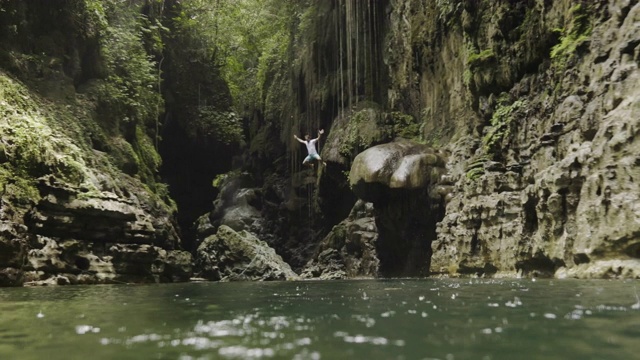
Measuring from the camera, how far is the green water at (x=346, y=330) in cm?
326

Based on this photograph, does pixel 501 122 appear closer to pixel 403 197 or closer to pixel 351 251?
pixel 403 197

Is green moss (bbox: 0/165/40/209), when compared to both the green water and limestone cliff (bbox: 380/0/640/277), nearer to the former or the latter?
the green water

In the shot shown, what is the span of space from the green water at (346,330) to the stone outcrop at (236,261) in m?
15.5

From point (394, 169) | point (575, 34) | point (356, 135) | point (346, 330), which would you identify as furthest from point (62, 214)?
point (575, 34)

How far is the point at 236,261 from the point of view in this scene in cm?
2239

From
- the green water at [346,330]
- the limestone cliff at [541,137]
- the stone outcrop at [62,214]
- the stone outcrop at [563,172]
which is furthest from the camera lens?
the stone outcrop at [62,214]

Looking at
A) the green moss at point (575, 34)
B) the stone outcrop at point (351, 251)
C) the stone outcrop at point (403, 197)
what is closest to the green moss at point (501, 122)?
the green moss at point (575, 34)

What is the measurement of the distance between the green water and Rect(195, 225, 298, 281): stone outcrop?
15487 mm

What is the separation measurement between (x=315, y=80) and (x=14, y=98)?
54.1 feet

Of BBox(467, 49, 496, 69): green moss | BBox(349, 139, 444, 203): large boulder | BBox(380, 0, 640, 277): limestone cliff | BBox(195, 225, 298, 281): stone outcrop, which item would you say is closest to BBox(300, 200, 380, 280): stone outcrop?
BBox(195, 225, 298, 281): stone outcrop

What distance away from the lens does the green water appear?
10.7ft

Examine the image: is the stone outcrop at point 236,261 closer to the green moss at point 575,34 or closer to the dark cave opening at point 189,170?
the dark cave opening at point 189,170

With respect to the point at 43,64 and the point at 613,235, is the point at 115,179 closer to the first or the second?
the point at 43,64

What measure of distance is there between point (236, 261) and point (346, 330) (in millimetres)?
18734
